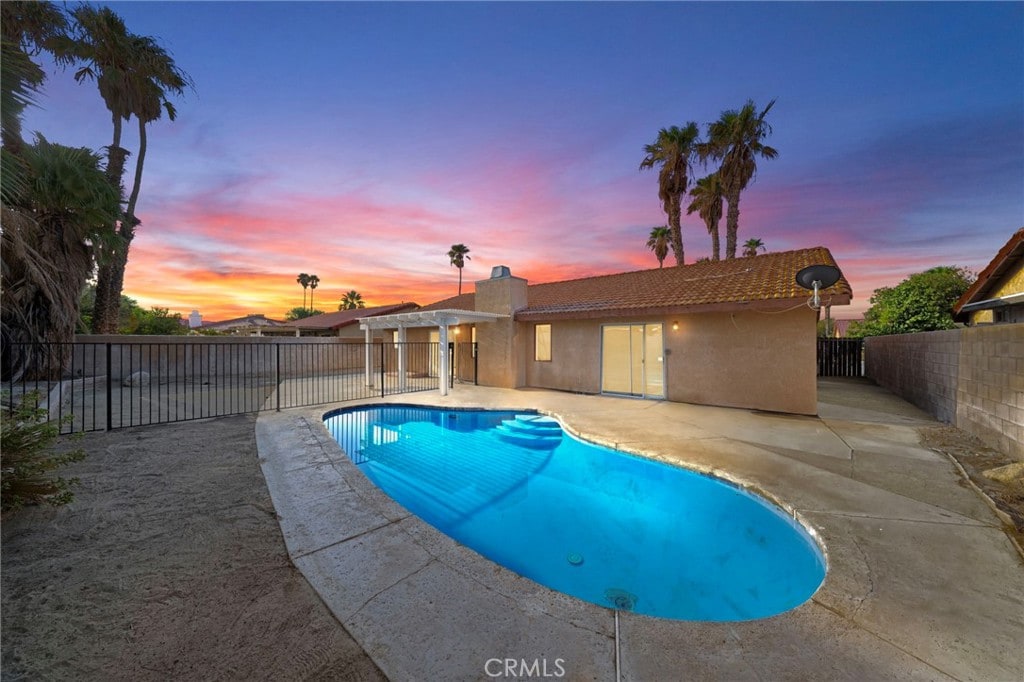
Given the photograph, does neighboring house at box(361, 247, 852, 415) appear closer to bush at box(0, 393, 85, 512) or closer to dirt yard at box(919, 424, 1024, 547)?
dirt yard at box(919, 424, 1024, 547)

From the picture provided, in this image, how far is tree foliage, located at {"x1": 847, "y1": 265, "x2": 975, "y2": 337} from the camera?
16.5 metres

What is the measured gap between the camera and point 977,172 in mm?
11078

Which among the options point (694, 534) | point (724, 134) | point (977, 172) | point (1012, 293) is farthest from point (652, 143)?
point (694, 534)

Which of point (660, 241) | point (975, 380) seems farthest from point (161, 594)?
point (660, 241)

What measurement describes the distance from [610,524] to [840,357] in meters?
19.5

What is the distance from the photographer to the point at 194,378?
14797 millimetres

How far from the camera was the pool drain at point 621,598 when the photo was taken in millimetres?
3057

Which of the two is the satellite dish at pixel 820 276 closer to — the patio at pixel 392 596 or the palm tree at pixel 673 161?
the patio at pixel 392 596

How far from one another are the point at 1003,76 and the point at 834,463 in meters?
10.8

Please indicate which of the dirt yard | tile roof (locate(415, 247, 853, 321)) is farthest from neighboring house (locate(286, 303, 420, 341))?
the dirt yard

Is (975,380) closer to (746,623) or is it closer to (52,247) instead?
(746,623)

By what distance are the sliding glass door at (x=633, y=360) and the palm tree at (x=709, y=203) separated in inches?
495

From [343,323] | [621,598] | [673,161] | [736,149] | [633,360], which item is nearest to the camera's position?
[621,598]

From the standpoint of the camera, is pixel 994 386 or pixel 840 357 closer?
pixel 994 386
